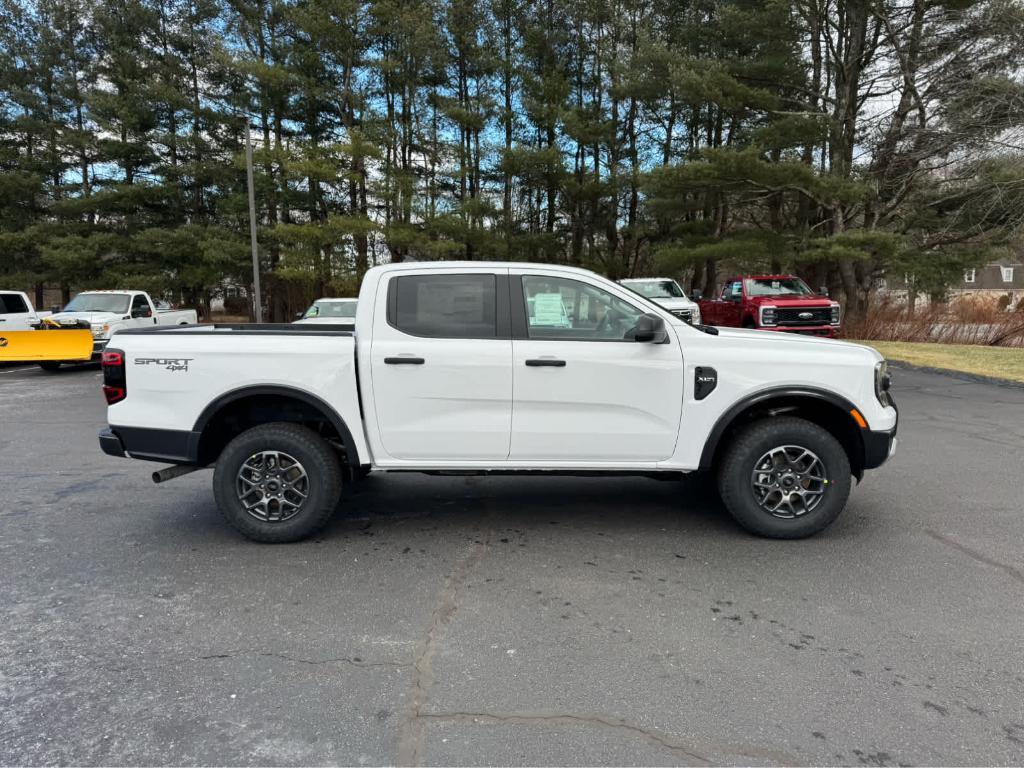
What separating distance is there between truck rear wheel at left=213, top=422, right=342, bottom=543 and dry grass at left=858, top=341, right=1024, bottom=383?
12.6 meters

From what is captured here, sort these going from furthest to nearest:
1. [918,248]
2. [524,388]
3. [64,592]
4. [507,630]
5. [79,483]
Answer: [918,248] < [79,483] < [524,388] < [64,592] < [507,630]

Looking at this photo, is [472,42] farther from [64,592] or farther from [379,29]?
[64,592]

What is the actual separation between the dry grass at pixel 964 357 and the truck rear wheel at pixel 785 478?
997 cm

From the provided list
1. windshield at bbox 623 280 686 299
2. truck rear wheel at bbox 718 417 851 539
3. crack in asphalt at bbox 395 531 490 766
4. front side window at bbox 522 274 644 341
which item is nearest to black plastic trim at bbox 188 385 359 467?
crack in asphalt at bbox 395 531 490 766

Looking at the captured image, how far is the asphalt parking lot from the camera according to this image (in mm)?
2477

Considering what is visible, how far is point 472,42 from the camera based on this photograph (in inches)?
1193

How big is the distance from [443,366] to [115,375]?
Result: 87.9 inches

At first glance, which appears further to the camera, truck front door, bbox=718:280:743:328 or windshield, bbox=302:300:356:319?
truck front door, bbox=718:280:743:328

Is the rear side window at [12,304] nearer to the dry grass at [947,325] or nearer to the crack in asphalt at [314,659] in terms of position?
the crack in asphalt at [314,659]

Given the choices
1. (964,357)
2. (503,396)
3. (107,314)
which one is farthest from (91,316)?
(964,357)

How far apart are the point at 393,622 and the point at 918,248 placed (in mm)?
24873

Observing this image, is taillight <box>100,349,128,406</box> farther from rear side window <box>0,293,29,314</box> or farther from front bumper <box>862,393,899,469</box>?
rear side window <box>0,293,29,314</box>

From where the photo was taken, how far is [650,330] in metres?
4.20

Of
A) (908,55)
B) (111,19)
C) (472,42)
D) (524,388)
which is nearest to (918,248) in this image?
(908,55)
